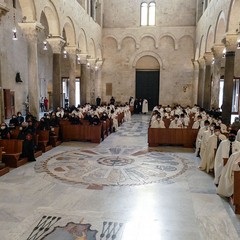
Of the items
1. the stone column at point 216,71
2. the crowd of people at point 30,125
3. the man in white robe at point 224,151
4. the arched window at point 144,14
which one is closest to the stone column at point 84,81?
the crowd of people at point 30,125

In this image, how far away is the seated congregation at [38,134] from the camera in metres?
9.52

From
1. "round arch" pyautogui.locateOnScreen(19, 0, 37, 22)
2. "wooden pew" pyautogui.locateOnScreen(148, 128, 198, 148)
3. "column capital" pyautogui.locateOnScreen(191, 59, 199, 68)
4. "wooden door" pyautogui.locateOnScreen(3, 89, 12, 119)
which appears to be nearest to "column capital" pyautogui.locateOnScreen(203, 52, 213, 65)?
"column capital" pyautogui.locateOnScreen(191, 59, 199, 68)

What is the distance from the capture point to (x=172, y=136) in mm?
12664

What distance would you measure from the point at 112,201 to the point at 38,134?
19.9 feet

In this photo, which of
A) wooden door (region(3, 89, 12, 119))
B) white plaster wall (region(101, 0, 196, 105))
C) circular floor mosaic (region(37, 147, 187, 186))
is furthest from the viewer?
white plaster wall (region(101, 0, 196, 105))

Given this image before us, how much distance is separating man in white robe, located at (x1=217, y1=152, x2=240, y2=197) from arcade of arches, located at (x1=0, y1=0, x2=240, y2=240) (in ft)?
0.86

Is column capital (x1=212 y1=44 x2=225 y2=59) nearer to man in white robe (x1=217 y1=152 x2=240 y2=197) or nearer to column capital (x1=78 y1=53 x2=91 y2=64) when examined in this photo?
column capital (x1=78 y1=53 x2=91 y2=64)

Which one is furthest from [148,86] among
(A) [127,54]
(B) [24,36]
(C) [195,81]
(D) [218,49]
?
(B) [24,36]

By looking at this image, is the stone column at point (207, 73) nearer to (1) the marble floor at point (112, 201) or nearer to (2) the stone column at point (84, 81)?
(2) the stone column at point (84, 81)

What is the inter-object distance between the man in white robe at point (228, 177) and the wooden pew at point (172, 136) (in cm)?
561

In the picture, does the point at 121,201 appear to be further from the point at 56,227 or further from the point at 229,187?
the point at 229,187

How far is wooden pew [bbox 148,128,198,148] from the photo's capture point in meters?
12.6

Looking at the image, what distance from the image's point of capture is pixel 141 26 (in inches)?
1182

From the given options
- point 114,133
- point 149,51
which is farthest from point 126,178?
point 149,51
